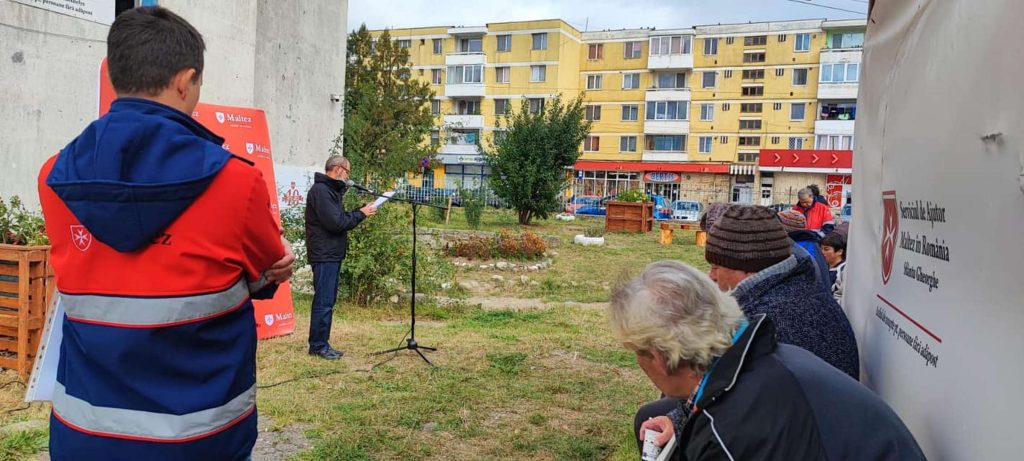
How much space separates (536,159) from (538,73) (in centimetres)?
2964

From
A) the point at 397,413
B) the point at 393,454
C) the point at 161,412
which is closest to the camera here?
the point at 161,412

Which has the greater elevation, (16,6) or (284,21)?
(284,21)

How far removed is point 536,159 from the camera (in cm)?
2634

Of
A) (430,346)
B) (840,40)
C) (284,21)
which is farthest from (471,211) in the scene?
(840,40)

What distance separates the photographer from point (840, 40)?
47.9 m

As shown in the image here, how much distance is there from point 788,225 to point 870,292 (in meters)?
3.22

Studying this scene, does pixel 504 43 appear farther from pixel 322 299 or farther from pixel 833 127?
pixel 322 299

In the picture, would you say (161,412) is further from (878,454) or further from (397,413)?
(397,413)

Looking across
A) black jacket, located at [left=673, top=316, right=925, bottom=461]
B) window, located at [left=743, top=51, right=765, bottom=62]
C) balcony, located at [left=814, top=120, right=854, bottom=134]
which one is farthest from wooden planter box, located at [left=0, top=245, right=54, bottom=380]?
window, located at [left=743, top=51, right=765, bottom=62]

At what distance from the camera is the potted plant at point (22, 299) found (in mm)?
4852

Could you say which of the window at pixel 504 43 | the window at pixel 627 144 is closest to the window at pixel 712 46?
the window at pixel 627 144

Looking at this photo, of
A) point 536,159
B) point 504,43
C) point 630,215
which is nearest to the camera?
point 630,215

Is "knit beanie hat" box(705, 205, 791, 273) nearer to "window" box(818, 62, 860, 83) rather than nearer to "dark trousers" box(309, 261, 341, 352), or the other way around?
"dark trousers" box(309, 261, 341, 352)

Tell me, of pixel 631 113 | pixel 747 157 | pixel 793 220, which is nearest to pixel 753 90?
pixel 747 157
